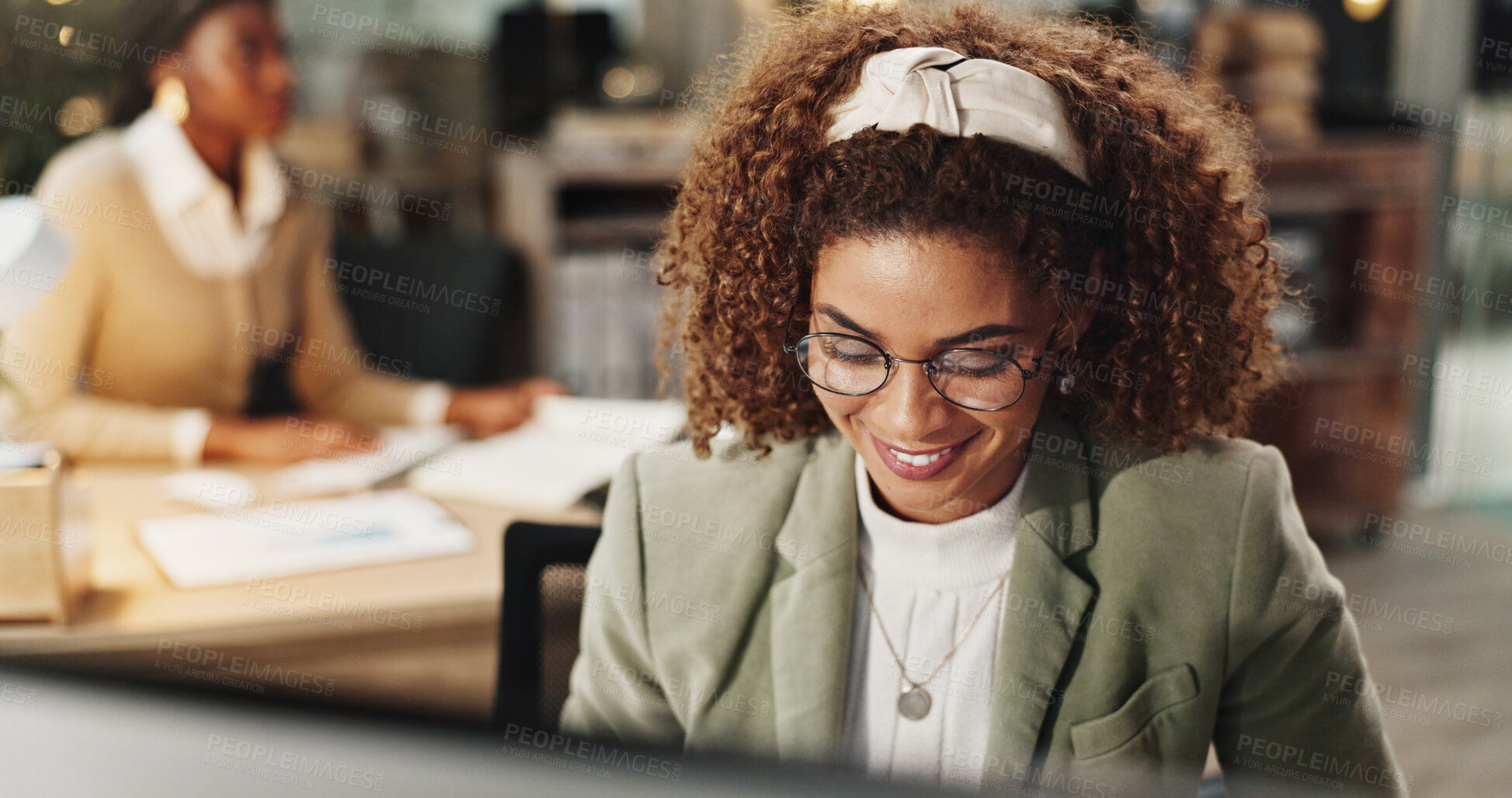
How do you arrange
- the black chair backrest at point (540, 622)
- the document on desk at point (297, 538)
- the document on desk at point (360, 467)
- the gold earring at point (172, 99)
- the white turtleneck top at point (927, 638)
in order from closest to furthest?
the white turtleneck top at point (927, 638) → the black chair backrest at point (540, 622) → the document on desk at point (297, 538) → the document on desk at point (360, 467) → the gold earring at point (172, 99)

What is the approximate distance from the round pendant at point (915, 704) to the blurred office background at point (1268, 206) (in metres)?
0.28

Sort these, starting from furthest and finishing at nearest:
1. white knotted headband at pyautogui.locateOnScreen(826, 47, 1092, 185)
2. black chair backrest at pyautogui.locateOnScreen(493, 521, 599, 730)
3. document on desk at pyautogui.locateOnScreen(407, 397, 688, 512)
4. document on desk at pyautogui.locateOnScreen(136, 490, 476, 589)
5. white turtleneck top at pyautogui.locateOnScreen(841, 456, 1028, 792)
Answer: document on desk at pyautogui.locateOnScreen(407, 397, 688, 512) → document on desk at pyautogui.locateOnScreen(136, 490, 476, 589) → black chair backrest at pyautogui.locateOnScreen(493, 521, 599, 730) → white turtleneck top at pyautogui.locateOnScreen(841, 456, 1028, 792) → white knotted headband at pyautogui.locateOnScreen(826, 47, 1092, 185)

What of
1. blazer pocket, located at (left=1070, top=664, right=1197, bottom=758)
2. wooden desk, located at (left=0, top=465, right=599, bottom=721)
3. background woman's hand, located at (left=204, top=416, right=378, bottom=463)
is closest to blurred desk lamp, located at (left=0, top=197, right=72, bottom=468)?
wooden desk, located at (left=0, top=465, right=599, bottom=721)

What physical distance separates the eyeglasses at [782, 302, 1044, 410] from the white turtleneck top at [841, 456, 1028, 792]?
0.09 meters

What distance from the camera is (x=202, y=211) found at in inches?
73.6

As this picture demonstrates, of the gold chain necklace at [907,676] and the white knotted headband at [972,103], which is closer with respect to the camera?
the white knotted headband at [972,103]

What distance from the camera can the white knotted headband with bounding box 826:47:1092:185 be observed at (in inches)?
23.7

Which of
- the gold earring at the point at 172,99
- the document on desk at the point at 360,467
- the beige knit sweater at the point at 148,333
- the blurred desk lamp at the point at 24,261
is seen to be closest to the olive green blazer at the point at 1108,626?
the blurred desk lamp at the point at 24,261

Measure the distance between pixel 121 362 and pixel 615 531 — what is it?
4.55 ft

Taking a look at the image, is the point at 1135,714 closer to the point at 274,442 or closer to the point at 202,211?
the point at 274,442

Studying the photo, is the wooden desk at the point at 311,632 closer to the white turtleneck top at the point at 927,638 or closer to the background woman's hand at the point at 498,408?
the white turtleneck top at the point at 927,638

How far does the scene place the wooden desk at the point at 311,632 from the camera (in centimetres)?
93

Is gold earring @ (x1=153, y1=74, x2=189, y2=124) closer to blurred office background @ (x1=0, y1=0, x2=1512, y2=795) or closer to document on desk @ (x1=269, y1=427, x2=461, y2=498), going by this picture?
blurred office background @ (x1=0, y1=0, x2=1512, y2=795)

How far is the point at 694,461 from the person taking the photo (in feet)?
2.60
